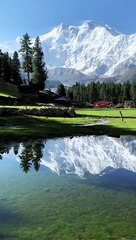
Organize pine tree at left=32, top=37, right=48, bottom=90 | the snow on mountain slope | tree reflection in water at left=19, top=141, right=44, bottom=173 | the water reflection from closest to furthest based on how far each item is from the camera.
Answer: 1. the water reflection
2. the snow on mountain slope
3. tree reflection in water at left=19, top=141, right=44, bottom=173
4. pine tree at left=32, top=37, right=48, bottom=90

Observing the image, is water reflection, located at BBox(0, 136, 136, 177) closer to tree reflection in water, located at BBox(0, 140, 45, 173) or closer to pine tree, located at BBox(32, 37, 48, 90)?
tree reflection in water, located at BBox(0, 140, 45, 173)

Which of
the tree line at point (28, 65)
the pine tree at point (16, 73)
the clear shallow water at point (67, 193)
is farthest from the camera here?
the pine tree at point (16, 73)

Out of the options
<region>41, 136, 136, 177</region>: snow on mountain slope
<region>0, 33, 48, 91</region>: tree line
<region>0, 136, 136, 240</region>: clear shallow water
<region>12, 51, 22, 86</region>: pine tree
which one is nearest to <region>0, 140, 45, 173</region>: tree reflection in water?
<region>0, 136, 136, 240</region>: clear shallow water

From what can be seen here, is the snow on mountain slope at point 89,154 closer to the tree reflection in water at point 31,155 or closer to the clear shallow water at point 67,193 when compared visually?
the clear shallow water at point 67,193

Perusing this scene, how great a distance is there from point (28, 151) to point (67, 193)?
508 inches

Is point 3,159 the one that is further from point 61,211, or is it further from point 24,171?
point 61,211

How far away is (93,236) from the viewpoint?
12.5 meters

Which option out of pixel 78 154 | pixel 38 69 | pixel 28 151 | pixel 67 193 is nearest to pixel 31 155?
pixel 28 151

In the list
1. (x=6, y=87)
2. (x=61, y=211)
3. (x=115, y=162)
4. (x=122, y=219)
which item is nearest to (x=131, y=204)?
(x=122, y=219)

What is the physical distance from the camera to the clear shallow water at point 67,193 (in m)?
13.1

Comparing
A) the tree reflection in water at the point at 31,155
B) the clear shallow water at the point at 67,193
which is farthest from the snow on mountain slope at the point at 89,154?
the tree reflection in water at the point at 31,155

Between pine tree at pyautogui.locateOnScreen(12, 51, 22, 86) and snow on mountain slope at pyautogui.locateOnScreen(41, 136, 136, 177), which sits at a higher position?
pine tree at pyautogui.locateOnScreen(12, 51, 22, 86)

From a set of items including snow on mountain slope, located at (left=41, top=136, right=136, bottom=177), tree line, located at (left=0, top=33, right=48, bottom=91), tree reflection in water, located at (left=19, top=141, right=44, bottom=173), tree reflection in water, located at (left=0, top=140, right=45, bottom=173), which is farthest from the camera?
tree line, located at (left=0, top=33, right=48, bottom=91)

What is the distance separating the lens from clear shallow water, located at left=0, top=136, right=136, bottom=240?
13.1 meters
